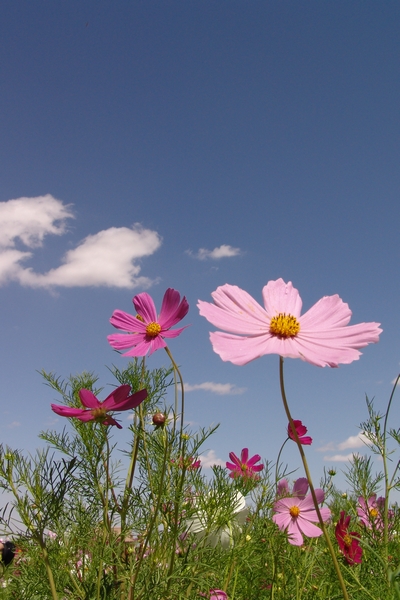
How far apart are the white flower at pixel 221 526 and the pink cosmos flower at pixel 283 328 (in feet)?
2.23

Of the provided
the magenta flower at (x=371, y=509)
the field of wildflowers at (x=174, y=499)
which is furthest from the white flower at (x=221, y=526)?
the magenta flower at (x=371, y=509)

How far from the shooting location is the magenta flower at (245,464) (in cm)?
165

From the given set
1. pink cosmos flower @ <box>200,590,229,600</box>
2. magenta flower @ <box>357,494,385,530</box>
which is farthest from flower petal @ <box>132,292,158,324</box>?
magenta flower @ <box>357,494,385,530</box>

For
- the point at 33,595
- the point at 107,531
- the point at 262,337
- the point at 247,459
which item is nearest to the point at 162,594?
the point at 107,531

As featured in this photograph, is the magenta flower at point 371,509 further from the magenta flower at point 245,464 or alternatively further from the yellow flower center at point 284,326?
the yellow flower center at point 284,326

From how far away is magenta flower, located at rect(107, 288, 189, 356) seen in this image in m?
1.07

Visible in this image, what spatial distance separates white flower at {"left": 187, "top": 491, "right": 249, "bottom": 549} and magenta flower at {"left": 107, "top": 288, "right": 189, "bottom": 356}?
52 cm

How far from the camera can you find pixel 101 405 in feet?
3.00

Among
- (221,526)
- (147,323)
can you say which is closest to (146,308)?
(147,323)

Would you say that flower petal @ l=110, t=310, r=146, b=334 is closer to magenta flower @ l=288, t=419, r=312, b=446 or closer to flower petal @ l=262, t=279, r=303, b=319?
flower petal @ l=262, t=279, r=303, b=319

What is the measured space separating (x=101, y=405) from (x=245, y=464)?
97 centimetres

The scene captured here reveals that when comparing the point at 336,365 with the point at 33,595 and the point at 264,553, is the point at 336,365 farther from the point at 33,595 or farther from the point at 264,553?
the point at 264,553

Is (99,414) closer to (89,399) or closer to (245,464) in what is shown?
(89,399)

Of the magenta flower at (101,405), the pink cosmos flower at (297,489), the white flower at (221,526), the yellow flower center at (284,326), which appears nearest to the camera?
the yellow flower center at (284,326)
